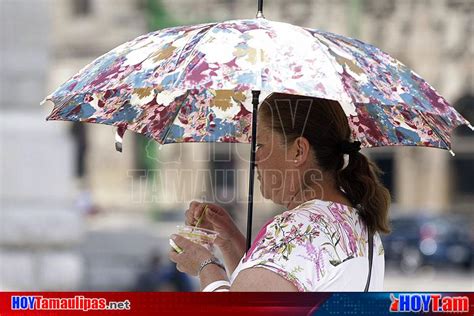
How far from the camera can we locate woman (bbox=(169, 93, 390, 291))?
3006 millimetres

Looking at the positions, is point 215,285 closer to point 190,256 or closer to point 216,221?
point 190,256

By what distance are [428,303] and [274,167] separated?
59 centimetres

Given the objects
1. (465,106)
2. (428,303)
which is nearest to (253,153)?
(428,303)

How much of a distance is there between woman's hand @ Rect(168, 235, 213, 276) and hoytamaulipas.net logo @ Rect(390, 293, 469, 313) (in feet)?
1.98

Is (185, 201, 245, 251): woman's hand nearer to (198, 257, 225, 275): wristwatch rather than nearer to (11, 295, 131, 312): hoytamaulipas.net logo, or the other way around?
(198, 257, 225, 275): wristwatch

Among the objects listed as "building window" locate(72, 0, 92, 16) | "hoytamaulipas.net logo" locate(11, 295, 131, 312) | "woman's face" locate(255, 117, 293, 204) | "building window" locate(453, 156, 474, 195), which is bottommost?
"building window" locate(453, 156, 474, 195)

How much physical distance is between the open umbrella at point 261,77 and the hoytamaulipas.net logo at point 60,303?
1.98 ft

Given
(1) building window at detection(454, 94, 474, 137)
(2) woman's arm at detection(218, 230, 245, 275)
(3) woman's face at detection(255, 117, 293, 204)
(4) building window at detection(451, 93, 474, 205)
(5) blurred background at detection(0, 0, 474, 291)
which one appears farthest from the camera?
(4) building window at detection(451, 93, 474, 205)

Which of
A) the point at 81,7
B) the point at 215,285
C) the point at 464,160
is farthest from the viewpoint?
the point at 81,7

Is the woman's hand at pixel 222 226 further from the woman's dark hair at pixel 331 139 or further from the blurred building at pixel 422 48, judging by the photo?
the blurred building at pixel 422 48

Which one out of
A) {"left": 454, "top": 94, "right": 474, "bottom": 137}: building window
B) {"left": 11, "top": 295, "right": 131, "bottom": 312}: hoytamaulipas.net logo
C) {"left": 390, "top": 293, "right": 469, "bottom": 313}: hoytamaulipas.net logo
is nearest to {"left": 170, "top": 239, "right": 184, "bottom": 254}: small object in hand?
{"left": 11, "top": 295, "right": 131, "bottom": 312}: hoytamaulipas.net logo

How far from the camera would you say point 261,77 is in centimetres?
308

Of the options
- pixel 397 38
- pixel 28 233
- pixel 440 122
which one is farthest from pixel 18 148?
pixel 397 38

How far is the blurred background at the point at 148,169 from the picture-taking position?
11.3 m
